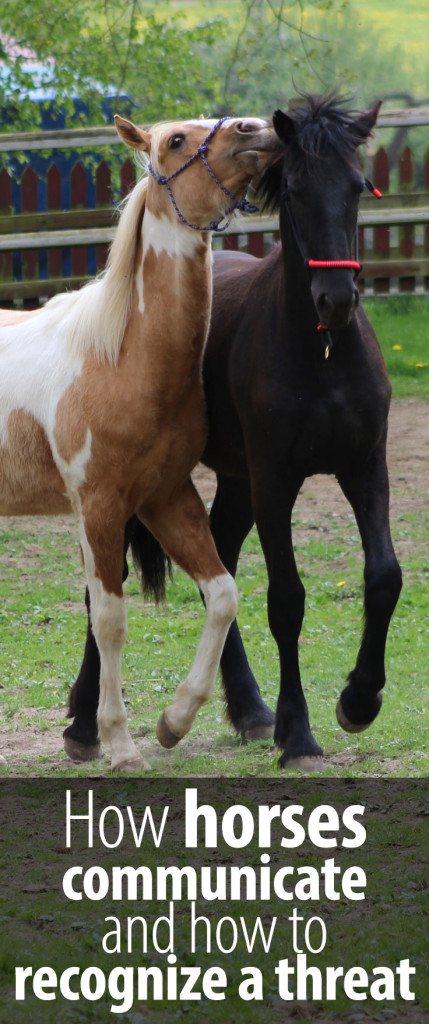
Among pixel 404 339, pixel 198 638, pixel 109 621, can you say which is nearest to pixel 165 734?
pixel 109 621

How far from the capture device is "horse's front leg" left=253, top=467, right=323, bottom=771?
4633 millimetres

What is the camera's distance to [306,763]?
15.4 feet

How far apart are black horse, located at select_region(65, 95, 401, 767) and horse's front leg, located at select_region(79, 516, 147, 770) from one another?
17 cm

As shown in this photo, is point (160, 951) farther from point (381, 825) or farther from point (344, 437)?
point (344, 437)

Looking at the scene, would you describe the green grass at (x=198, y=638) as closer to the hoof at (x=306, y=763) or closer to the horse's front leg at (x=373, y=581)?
the hoof at (x=306, y=763)

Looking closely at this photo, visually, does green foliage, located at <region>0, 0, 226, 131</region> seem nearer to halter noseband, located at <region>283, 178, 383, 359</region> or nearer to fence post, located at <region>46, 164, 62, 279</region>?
fence post, located at <region>46, 164, 62, 279</region>

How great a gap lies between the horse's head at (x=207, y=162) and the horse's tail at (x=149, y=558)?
160 cm

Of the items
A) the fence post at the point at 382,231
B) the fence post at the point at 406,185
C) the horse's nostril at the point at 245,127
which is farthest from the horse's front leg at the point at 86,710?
the fence post at the point at 406,185

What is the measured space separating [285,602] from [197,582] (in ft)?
1.10

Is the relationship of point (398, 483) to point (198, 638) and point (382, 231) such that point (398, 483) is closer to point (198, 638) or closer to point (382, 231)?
point (198, 638)

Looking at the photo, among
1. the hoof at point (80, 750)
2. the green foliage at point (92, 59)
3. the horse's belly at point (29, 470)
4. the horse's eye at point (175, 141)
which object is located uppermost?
the green foliage at point (92, 59)

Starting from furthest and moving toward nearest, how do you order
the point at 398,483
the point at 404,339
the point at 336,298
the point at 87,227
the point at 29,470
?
the point at 87,227 < the point at 404,339 < the point at 398,483 < the point at 29,470 < the point at 336,298

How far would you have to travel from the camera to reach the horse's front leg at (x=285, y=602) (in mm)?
4633

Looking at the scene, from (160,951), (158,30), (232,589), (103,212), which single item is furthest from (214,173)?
(158,30)
